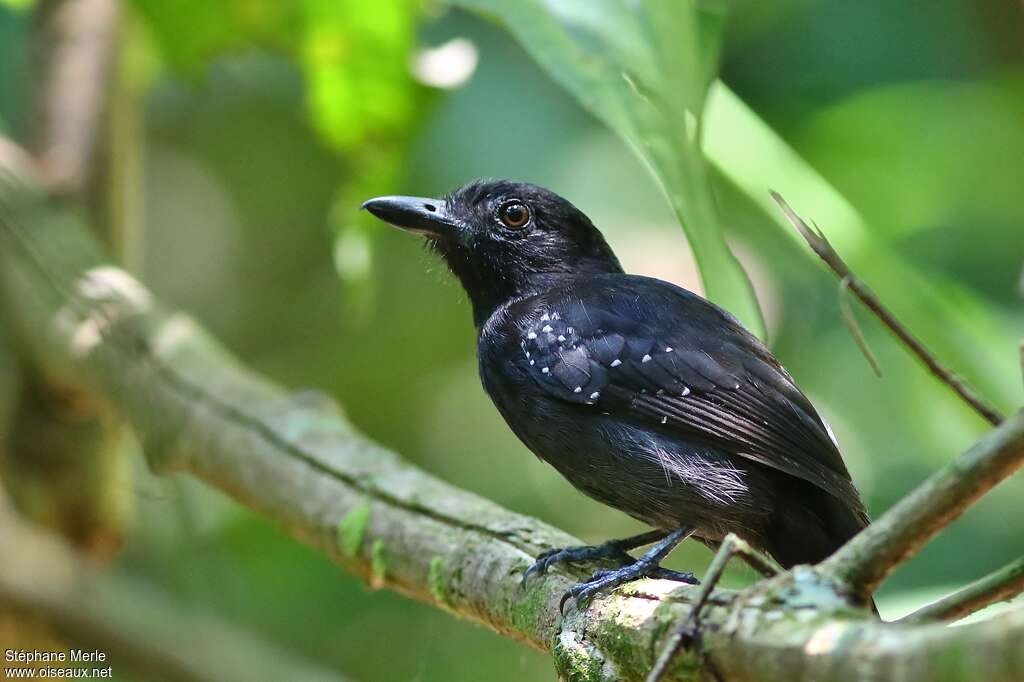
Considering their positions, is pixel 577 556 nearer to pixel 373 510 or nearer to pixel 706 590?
pixel 373 510

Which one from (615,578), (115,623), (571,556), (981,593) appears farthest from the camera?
(115,623)

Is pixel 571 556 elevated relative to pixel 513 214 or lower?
lower

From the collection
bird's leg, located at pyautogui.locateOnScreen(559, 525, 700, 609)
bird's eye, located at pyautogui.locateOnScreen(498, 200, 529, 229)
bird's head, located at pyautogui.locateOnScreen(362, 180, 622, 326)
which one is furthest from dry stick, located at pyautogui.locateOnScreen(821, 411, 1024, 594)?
bird's eye, located at pyautogui.locateOnScreen(498, 200, 529, 229)

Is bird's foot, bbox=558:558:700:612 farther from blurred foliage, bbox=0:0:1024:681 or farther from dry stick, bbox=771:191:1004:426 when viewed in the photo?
blurred foliage, bbox=0:0:1024:681

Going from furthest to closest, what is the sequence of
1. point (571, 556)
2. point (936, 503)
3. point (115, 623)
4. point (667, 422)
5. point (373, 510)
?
1. point (115, 623)
2. point (373, 510)
3. point (667, 422)
4. point (571, 556)
5. point (936, 503)

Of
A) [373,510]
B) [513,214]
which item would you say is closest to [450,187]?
[513,214]

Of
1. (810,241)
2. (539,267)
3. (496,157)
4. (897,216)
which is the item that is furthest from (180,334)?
(897,216)

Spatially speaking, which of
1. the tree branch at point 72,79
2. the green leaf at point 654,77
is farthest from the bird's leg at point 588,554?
the tree branch at point 72,79
